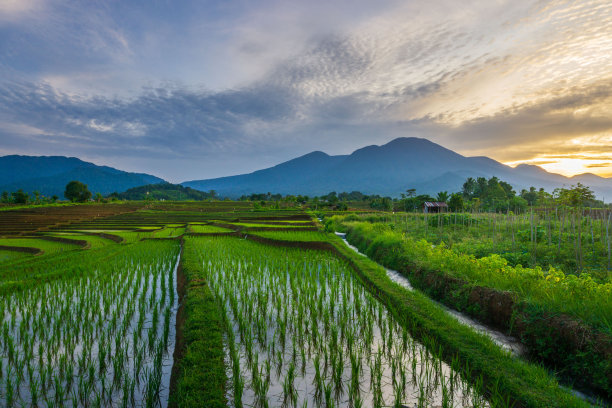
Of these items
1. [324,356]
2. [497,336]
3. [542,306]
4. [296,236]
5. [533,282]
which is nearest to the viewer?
[324,356]

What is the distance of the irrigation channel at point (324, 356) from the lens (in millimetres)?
3480

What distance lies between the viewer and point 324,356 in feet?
14.3

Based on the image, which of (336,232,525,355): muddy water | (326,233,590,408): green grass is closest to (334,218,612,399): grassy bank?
(336,232,525,355): muddy water

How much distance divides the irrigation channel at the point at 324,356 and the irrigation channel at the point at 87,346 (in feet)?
3.67

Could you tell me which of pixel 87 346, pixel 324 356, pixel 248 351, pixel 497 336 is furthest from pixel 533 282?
pixel 87 346

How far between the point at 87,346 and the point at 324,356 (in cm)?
381

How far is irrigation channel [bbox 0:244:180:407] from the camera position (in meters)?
3.53

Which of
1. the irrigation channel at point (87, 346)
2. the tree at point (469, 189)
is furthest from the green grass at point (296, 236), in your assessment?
the tree at point (469, 189)

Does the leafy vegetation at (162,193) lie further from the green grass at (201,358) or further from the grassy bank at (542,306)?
the grassy bank at (542,306)

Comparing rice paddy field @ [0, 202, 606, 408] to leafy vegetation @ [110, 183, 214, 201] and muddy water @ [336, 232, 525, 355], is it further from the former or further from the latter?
leafy vegetation @ [110, 183, 214, 201]

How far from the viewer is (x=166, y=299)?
7.20m

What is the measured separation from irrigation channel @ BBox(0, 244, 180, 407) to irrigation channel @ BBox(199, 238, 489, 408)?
1120mm

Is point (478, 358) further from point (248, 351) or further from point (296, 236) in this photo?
point (296, 236)

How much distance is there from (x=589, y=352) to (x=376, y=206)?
6588 cm
